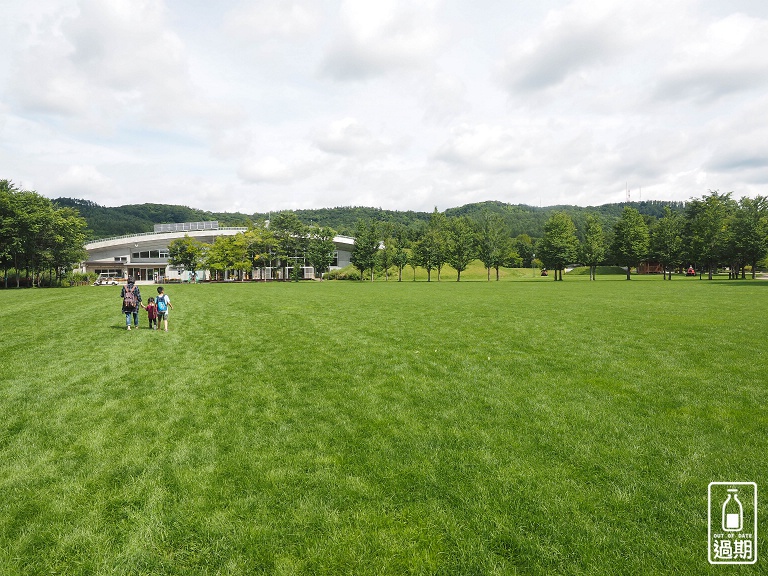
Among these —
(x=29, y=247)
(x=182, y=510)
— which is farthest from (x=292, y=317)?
(x=29, y=247)

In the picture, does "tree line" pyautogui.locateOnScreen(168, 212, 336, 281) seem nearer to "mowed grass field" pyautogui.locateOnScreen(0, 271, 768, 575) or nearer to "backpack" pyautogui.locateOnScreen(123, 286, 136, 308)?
"backpack" pyautogui.locateOnScreen(123, 286, 136, 308)

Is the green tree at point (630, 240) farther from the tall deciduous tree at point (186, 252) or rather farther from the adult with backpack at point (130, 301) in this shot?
the adult with backpack at point (130, 301)

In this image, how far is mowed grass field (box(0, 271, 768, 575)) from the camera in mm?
3746

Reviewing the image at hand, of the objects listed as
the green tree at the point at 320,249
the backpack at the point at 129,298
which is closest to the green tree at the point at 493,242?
the green tree at the point at 320,249

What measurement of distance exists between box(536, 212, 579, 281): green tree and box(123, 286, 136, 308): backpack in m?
68.2

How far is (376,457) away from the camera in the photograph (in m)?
5.45

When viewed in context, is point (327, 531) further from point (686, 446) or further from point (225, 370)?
point (225, 370)

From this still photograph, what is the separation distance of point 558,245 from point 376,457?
246ft

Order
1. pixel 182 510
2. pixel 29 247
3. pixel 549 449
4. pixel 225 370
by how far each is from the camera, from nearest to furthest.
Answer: pixel 182 510
pixel 549 449
pixel 225 370
pixel 29 247

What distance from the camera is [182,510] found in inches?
172

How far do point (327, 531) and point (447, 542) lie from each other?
122 cm

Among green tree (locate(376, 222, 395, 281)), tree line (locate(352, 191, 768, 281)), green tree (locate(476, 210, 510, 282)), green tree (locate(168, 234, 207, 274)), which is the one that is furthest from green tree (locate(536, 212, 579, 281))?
green tree (locate(168, 234, 207, 274))

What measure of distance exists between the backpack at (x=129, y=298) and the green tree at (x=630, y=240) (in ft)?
241

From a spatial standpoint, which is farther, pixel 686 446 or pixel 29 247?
pixel 29 247
